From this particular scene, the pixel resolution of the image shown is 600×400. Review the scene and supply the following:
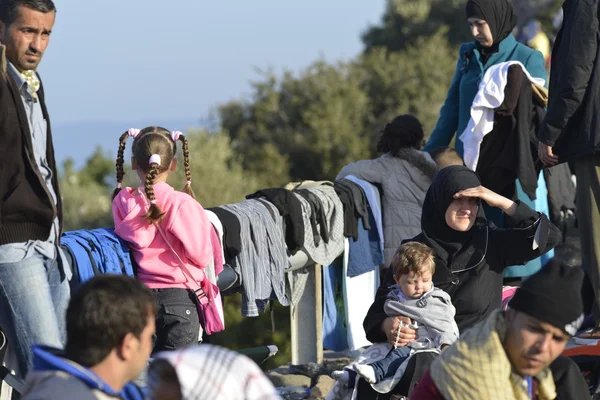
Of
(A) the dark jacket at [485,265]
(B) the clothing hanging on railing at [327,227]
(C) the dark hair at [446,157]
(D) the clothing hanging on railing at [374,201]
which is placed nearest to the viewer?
(A) the dark jacket at [485,265]

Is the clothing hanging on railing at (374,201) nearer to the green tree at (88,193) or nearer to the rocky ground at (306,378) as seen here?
the rocky ground at (306,378)

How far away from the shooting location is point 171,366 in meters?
2.74

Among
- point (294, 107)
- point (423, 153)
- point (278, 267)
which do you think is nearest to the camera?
point (278, 267)

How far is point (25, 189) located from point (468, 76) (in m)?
4.03

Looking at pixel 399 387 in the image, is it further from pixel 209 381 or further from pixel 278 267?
pixel 209 381

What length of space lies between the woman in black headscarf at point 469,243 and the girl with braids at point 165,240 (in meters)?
0.90

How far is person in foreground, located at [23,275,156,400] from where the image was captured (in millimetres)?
2908

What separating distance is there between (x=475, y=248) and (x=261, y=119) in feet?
64.6

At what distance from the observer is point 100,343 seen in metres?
2.96

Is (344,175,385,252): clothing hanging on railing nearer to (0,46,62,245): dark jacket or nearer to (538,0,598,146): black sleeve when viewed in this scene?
(538,0,598,146): black sleeve

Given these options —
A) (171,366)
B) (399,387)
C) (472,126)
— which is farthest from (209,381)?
(472,126)

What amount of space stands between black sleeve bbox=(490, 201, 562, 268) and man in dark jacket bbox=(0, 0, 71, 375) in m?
2.25

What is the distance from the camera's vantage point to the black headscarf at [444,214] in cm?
536

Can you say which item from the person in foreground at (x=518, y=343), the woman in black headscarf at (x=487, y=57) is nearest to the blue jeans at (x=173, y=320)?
the person in foreground at (x=518, y=343)
